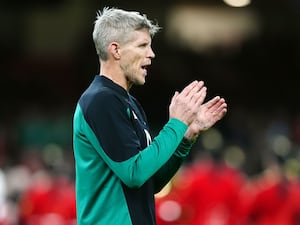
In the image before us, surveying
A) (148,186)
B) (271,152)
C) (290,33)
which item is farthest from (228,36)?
(148,186)

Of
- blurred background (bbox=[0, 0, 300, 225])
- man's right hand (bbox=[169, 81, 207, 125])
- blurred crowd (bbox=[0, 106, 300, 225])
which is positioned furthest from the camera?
blurred background (bbox=[0, 0, 300, 225])

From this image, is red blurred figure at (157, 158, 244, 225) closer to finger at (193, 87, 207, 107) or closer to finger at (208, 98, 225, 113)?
finger at (208, 98, 225, 113)

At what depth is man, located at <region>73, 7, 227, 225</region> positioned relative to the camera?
171 inches

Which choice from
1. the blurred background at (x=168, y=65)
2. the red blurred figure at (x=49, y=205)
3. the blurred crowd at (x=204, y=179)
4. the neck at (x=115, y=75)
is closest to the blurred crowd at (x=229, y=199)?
the blurred crowd at (x=204, y=179)

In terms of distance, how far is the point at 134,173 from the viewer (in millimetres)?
4320

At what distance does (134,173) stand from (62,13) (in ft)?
46.4

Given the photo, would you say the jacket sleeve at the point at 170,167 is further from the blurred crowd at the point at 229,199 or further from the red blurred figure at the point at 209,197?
the red blurred figure at the point at 209,197

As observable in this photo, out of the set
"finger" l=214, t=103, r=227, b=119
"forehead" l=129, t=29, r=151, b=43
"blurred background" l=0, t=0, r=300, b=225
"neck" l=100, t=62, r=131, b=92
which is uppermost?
"forehead" l=129, t=29, r=151, b=43

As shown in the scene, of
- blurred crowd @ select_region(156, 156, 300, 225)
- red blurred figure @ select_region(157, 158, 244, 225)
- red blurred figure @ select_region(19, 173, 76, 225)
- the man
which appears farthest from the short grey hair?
red blurred figure @ select_region(19, 173, 76, 225)

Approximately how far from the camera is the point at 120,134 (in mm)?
4363

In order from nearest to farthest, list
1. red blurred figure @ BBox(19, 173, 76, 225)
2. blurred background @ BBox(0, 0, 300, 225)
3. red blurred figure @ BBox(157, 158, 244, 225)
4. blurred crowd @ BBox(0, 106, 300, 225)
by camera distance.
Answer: blurred crowd @ BBox(0, 106, 300, 225)
red blurred figure @ BBox(157, 158, 244, 225)
red blurred figure @ BBox(19, 173, 76, 225)
blurred background @ BBox(0, 0, 300, 225)

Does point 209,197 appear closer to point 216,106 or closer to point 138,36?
point 216,106

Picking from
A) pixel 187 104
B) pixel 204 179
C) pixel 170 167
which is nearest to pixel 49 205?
pixel 204 179

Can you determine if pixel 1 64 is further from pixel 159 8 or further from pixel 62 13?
pixel 159 8
